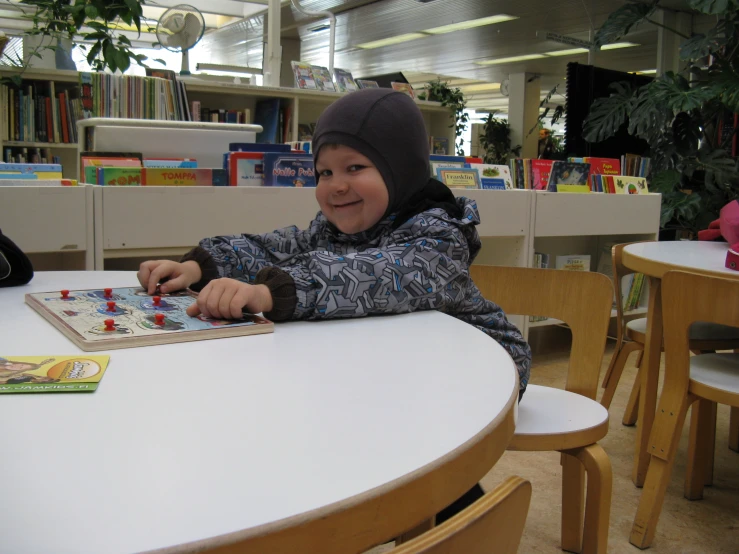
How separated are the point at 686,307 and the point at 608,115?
3.97 metres

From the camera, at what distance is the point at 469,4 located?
8680 millimetres

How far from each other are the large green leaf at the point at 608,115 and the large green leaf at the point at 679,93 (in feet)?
1.26

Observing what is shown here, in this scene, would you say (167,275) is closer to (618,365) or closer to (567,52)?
(618,365)

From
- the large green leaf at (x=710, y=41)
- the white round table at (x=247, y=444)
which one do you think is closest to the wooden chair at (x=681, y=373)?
the white round table at (x=247, y=444)

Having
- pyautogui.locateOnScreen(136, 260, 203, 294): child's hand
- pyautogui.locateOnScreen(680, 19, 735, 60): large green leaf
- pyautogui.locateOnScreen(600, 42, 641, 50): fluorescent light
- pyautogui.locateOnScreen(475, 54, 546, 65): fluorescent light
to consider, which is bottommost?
pyautogui.locateOnScreen(136, 260, 203, 294): child's hand

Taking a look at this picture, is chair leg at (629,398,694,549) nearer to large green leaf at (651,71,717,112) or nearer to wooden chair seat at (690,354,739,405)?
wooden chair seat at (690,354,739,405)

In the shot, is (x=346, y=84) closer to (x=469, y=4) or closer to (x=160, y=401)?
(x=469, y=4)

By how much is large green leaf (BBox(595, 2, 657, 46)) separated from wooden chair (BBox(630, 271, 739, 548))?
3.97 meters

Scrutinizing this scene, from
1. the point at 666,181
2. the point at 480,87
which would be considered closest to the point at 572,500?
the point at 666,181

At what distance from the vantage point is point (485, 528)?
402 millimetres

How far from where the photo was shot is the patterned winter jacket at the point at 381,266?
950 mm

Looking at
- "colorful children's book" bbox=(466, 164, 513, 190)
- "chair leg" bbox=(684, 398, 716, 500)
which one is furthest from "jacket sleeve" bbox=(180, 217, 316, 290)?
"colorful children's book" bbox=(466, 164, 513, 190)

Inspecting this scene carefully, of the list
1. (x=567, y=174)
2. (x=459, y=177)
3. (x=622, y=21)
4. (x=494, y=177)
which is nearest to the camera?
(x=459, y=177)

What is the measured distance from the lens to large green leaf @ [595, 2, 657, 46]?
16.9 ft
